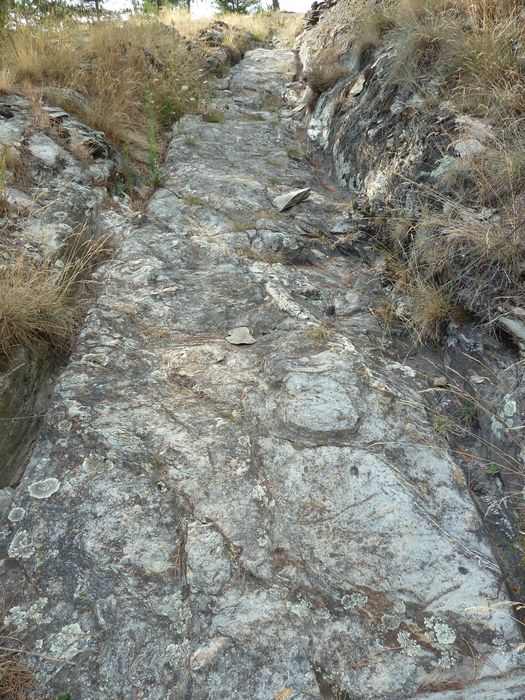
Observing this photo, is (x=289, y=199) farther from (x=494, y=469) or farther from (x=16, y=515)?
(x=16, y=515)

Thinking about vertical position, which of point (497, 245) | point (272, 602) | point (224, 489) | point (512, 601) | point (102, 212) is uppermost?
point (102, 212)

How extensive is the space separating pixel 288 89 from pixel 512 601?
29.4 feet

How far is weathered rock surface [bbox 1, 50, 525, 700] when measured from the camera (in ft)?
5.78

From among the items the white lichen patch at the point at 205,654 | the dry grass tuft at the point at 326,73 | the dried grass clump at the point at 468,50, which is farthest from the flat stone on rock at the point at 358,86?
the white lichen patch at the point at 205,654

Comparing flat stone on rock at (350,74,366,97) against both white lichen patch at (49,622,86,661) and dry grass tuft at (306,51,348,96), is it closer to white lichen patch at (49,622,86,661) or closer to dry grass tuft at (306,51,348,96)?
dry grass tuft at (306,51,348,96)

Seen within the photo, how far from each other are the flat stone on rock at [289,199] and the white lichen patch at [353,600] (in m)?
3.83

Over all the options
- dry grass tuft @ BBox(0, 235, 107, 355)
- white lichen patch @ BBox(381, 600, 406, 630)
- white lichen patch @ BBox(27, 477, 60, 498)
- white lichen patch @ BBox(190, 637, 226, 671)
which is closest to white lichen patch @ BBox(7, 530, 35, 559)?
white lichen patch @ BBox(27, 477, 60, 498)

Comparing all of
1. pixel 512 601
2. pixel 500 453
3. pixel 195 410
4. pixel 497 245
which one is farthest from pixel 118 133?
pixel 512 601

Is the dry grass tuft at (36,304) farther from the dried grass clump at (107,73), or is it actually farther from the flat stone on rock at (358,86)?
the flat stone on rock at (358,86)

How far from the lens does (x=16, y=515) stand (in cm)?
214

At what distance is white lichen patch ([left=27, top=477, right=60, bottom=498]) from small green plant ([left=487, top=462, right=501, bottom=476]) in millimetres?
2254

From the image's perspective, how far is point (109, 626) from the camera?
72.8 inches

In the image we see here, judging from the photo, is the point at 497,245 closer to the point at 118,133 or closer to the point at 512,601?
the point at 512,601

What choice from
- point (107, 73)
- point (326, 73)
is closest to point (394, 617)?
point (107, 73)
